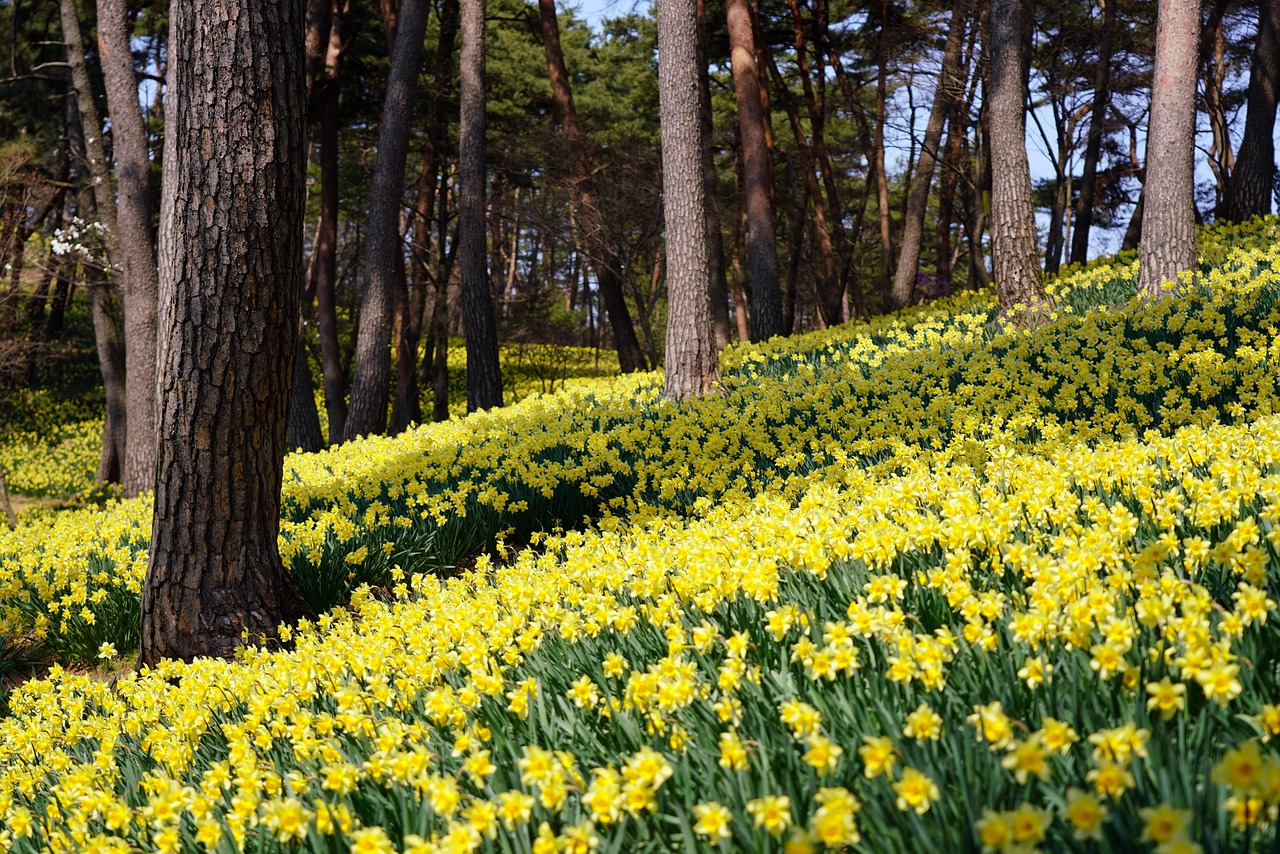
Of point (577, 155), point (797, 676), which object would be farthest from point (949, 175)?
point (797, 676)

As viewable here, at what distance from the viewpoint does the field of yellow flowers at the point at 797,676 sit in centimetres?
156

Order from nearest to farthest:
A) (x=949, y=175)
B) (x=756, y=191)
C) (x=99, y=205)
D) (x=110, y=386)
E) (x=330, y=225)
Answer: (x=99, y=205)
(x=756, y=191)
(x=330, y=225)
(x=110, y=386)
(x=949, y=175)

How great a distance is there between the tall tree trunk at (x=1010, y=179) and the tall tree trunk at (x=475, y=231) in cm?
635

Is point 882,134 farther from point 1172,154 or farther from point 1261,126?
point 1172,154

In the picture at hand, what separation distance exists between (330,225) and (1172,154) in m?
11.9

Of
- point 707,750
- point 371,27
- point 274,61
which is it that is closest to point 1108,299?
point 274,61

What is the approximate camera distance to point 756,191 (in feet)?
42.4

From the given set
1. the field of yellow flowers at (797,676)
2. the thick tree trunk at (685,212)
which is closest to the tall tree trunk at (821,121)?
the thick tree trunk at (685,212)

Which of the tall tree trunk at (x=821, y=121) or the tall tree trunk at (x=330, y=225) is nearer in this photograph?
the tall tree trunk at (x=330, y=225)

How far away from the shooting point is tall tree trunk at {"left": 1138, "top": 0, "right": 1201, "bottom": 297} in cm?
806

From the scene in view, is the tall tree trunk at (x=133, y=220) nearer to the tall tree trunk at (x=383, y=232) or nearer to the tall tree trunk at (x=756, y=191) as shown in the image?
the tall tree trunk at (x=383, y=232)

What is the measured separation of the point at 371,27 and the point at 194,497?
14.3 metres

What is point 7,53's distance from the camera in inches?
630

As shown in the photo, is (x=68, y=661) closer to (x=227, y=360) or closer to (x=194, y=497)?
(x=194, y=497)
